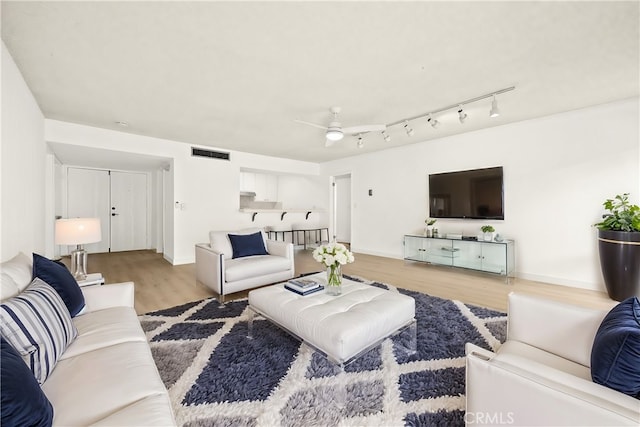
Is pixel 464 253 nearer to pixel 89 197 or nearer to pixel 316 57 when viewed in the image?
pixel 316 57

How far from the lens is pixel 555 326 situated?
1359mm

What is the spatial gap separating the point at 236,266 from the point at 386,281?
6.89 ft

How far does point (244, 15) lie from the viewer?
5.83 ft

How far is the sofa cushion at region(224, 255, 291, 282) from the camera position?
3.04 meters

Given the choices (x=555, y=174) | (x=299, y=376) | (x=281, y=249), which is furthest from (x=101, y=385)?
(x=555, y=174)

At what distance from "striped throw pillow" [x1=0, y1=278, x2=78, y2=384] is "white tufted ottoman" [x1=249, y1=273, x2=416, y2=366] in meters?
1.14

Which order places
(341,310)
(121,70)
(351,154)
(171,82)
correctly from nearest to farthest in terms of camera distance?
(341,310)
(121,70)
(171,82)
(351,154)

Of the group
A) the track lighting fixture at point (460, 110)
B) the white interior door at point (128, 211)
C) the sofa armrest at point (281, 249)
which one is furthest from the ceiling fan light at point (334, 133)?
the white interior door at point (128, 211)

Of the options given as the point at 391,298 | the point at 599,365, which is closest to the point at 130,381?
the point at 391,298

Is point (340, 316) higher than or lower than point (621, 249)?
lower

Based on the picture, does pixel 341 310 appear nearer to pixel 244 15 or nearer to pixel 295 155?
pixel 244 15

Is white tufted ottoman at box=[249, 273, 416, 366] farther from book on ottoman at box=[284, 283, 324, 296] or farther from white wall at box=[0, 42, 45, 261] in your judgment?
white wall at box=[0, 42, 45, 261]

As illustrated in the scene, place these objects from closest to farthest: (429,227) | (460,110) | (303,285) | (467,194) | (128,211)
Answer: (303,285) → (460,110) → (467,194) → (429,227) → (128,211)

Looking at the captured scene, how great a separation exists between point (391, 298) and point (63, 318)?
1970 mm
